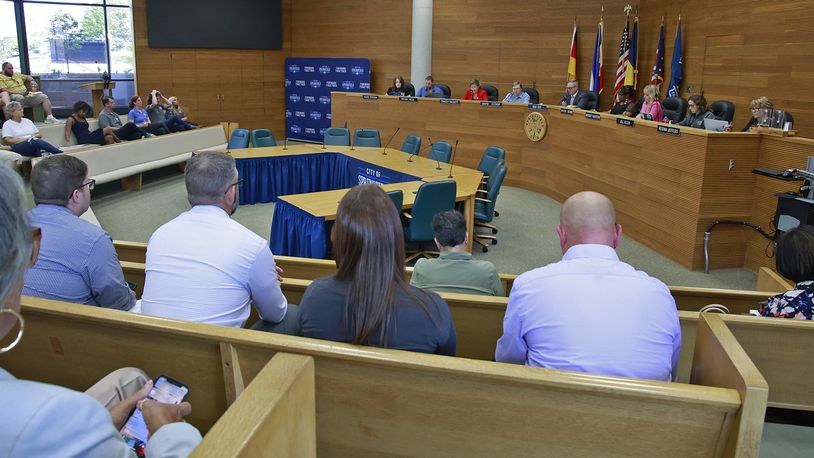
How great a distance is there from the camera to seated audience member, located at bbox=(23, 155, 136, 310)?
7.98ft

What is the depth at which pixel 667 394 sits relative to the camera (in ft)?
4.93

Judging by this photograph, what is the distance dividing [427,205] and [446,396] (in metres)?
4.01

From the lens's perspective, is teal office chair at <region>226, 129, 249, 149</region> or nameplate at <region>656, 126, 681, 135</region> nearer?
nameplate at <region>656, 126, 681, 135</region>

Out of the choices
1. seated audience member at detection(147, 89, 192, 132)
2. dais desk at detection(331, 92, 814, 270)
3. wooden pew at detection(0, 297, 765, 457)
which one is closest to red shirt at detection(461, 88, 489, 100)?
dais desk at detection(331, 92, 814, 270)

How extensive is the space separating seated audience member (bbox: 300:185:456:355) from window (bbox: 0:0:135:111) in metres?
12.6

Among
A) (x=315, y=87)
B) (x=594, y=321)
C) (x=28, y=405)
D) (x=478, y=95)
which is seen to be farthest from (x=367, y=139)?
(x=28, y=405)

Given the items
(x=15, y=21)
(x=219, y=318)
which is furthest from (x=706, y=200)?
(x=15, y=21)

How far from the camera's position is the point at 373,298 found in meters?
1.88

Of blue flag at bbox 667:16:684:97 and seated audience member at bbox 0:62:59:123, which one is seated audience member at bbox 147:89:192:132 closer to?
seated audience member at bbox 0:62:59:123

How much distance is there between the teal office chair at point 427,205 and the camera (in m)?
5.54

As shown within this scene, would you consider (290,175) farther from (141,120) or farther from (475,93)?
(141,120)

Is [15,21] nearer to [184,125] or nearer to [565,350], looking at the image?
[184,125]

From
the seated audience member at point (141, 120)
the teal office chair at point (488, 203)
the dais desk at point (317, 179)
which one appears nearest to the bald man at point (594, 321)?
the dais desk at point (317, 179)

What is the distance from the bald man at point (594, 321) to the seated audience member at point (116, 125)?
926 cm
